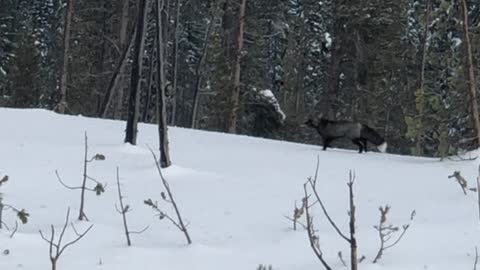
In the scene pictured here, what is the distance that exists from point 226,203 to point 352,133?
6.23m

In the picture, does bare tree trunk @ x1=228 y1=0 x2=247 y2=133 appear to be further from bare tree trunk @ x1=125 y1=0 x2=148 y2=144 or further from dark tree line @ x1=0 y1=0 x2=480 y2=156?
bare tree trunk @ x1=125 y1=0 x2=148 y2=144

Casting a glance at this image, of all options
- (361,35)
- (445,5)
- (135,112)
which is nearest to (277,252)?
(135,112)

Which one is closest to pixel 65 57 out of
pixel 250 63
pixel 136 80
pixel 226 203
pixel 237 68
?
pixel 237 68

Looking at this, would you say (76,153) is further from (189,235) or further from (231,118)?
(231,118)

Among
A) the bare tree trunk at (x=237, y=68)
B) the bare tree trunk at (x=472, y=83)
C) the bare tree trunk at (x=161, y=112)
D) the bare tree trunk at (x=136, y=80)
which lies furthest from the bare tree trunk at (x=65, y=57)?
the bare tree trunk at (x=472, y=83)

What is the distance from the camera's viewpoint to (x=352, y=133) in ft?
48.0

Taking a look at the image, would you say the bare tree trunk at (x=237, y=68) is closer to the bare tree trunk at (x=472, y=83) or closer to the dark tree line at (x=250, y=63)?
the dark tree line at (x=250, y=63)

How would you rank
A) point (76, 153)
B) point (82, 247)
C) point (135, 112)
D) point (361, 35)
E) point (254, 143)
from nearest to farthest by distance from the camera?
point (82, 247), point (76, 153), point (135, 112), point (254, 143), point (361, 35)

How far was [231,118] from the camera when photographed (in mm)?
25375

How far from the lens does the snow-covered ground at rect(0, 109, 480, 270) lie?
6656mm

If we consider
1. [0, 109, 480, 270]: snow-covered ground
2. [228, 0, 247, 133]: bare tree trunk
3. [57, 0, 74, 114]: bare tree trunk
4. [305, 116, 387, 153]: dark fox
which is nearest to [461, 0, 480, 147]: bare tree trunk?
[0, 109, 480, 270]: snow-covered ground

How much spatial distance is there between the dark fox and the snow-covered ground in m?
0.31

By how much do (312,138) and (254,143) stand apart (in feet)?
49.7

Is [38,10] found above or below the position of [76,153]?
above
